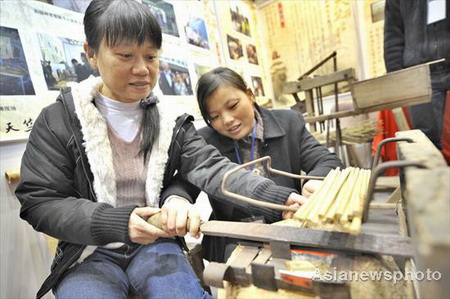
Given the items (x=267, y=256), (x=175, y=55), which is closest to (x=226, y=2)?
(x=175, y=55)

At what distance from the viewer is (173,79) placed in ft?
8.72

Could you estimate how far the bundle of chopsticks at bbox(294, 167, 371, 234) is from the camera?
538 millimetres

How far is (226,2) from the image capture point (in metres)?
3.61

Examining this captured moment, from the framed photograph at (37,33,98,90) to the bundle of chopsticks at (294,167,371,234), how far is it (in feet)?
5.68

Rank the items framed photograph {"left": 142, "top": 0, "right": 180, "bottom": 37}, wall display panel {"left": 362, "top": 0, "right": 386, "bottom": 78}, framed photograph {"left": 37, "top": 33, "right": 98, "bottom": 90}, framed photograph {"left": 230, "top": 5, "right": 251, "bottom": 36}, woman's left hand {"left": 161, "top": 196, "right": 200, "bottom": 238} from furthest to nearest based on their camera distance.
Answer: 1. framed photograph {"left": 230, "top": 5, "right": 251, "bottom": 36}
2. wall display panel {"left": 362, "top": 0, "right": 386, "bottom": 78}
3. framed photograph {"left": 142, "top": 0, "right": 180, "bottom": 37}
4. framed photograph {"left": 37, "top": 33, "right": 98, "bottom": 90}
5. woman's left hand {"left": 161, "top": 196, "right": 200, "bottom": 238}

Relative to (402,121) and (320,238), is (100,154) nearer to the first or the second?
(320,238)

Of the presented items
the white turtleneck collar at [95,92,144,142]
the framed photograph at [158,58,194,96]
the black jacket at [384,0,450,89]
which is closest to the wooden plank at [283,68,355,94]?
the black jacket at [384,0,450,89]

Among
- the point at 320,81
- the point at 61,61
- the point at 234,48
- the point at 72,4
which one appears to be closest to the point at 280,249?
the point at 61,61

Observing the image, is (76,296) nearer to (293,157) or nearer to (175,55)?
(293,157)

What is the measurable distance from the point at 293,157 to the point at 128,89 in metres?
1.00

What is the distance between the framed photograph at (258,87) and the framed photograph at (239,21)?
2.21ft

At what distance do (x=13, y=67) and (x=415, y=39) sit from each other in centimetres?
285

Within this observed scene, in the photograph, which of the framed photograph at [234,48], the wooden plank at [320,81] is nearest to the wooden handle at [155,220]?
the wooden plank at [320,81]

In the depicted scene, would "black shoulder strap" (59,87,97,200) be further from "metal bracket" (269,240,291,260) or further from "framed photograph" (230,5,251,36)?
"framed photograph" (230,5,251,36)
